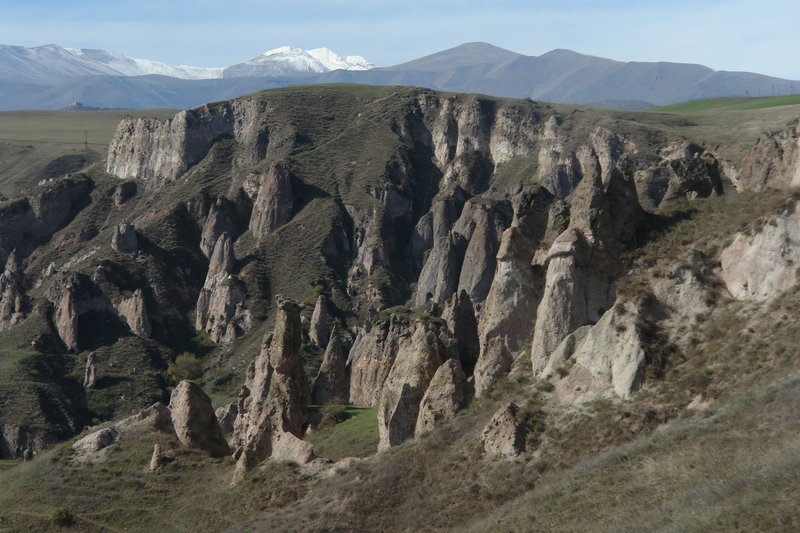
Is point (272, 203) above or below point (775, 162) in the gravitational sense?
below

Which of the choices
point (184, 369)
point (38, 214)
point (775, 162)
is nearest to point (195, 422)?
point (775, 162)

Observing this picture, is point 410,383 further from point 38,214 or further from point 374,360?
point 38,214

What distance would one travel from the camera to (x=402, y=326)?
83.9 metres

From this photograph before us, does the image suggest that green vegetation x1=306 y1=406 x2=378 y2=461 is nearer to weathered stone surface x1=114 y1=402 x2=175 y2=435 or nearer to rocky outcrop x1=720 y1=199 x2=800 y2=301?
weathered stone surface x1=114 y1=402 x2=175 y2=435

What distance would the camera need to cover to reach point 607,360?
3606 cm

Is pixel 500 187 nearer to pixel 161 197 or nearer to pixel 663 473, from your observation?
pixel 161 197

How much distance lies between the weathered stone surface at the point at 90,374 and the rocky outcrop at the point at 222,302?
19.2m

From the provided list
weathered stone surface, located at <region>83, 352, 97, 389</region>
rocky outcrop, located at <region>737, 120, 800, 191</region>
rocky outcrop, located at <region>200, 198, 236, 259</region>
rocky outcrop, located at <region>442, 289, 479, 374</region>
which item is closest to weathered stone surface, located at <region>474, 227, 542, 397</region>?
rocky outcrop, located at <region>442, 289, 479, 374</region>

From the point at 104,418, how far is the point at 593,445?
278 ft

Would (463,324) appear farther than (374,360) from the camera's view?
No

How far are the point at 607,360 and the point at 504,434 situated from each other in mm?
4529

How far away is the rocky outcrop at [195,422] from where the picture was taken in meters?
51.2

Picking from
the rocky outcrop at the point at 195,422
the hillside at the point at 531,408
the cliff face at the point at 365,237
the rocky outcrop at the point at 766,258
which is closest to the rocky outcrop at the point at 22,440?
the hillside at the point at 531,408

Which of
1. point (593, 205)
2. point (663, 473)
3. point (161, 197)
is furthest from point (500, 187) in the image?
point (663, 473)
